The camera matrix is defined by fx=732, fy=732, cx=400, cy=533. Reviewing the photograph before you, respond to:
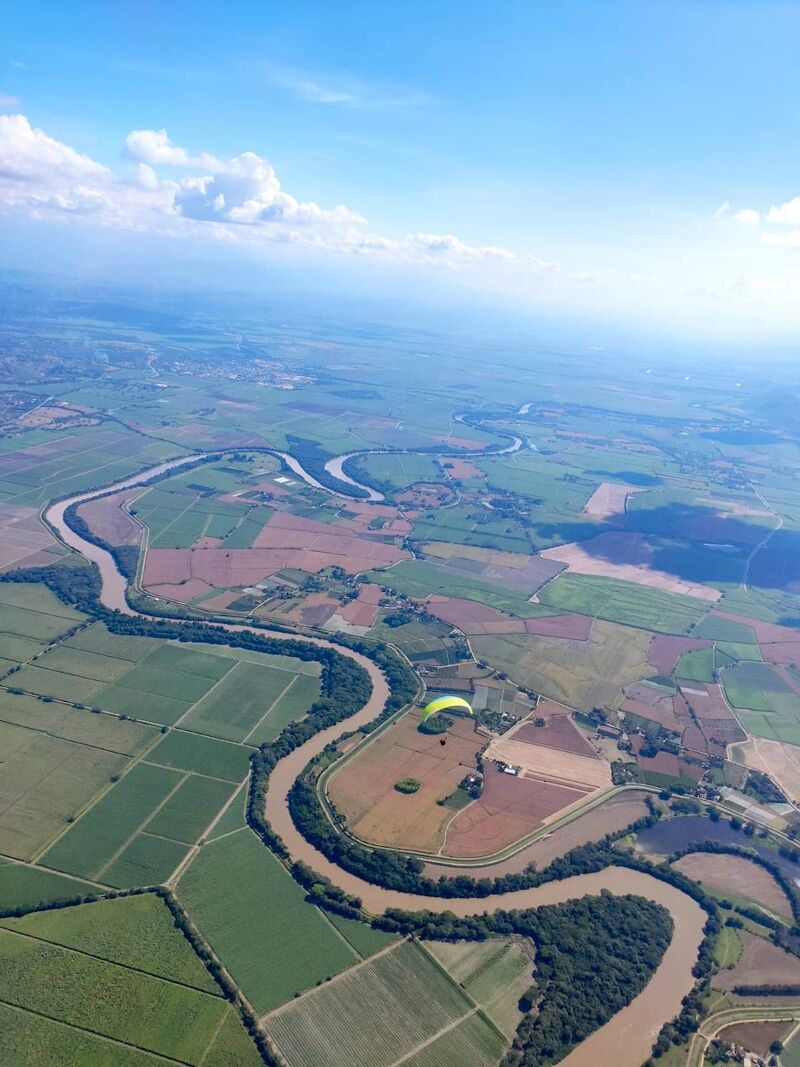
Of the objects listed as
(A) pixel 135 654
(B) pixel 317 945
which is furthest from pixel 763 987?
(A) pixel 135 654

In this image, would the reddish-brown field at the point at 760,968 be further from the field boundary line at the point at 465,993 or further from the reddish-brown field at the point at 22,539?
the reddish-brown field at the point at 22,539

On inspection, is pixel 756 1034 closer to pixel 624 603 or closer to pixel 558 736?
pixel 558 736

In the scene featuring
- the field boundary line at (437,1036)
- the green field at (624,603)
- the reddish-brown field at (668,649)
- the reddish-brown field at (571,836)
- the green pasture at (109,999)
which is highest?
the green field at (624,603)

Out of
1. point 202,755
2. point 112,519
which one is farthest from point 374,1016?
point 112,519

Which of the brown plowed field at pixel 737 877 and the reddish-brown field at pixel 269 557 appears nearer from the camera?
the brown plowed field at pixel 737 877

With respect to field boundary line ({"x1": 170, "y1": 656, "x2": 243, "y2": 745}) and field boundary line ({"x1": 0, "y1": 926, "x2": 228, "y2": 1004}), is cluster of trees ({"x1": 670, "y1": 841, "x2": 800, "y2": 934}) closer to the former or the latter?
field boundary line ({"x1": 0, "y1": 926, "x2": 228, "y2": 1004})

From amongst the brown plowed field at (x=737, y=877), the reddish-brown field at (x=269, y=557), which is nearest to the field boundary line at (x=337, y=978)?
the brown plowed field at (x=737, y=877)
